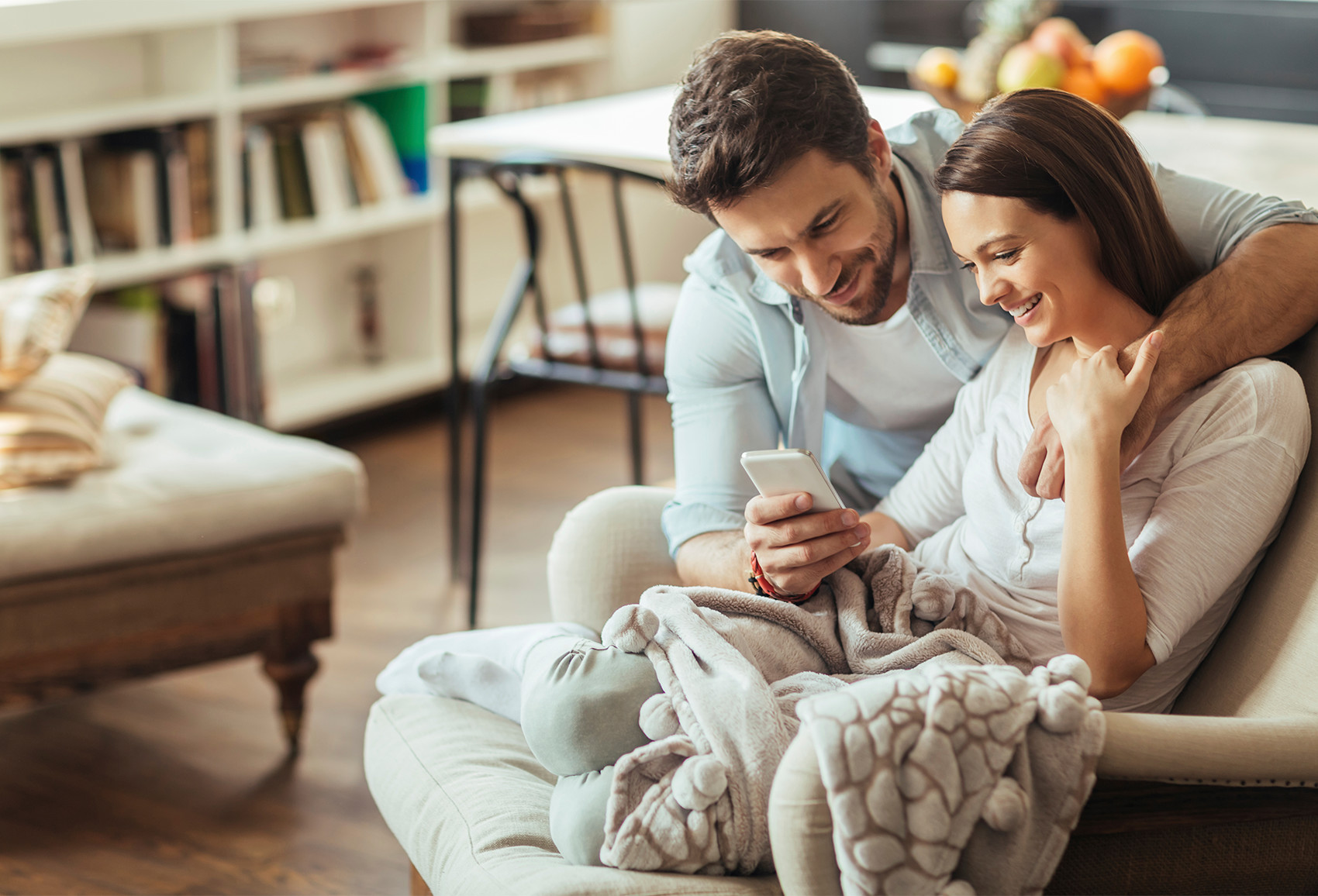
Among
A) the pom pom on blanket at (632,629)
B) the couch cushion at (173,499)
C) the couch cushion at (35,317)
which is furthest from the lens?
the couch cushion at (35,317)

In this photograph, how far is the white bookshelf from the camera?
9.95 ft

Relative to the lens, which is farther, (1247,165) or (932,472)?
(1247,165)

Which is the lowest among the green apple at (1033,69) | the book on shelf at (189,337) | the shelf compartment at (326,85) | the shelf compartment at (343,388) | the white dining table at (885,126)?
the shelf compartment at (343,388)

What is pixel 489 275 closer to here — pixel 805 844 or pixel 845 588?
pixel 845 588

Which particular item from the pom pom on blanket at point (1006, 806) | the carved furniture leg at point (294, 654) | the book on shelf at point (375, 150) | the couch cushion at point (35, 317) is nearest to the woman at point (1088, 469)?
the pom pom on blanket at point (1006, 806)

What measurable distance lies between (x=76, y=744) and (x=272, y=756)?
34 centimetres

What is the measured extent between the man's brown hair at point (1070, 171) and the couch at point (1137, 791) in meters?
0.22

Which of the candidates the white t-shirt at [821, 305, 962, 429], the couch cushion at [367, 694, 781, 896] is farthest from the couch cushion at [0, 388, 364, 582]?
the white t-shirt at [821, 305, 962, 429]

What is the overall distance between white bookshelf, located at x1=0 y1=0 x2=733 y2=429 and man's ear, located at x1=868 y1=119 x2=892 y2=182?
1.97 meters

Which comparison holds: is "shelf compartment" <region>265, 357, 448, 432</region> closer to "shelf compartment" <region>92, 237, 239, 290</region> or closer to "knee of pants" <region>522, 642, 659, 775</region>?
"shelf compartment" <region>92, 237, 239, 290</region>

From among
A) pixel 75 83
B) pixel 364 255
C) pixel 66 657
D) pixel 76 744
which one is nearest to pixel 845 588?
pixel 66 657

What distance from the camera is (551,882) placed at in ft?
3.51

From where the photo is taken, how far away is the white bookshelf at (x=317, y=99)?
3.03m

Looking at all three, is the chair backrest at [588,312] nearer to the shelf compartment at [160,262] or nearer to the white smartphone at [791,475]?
the shelf compartment at [160,262]
